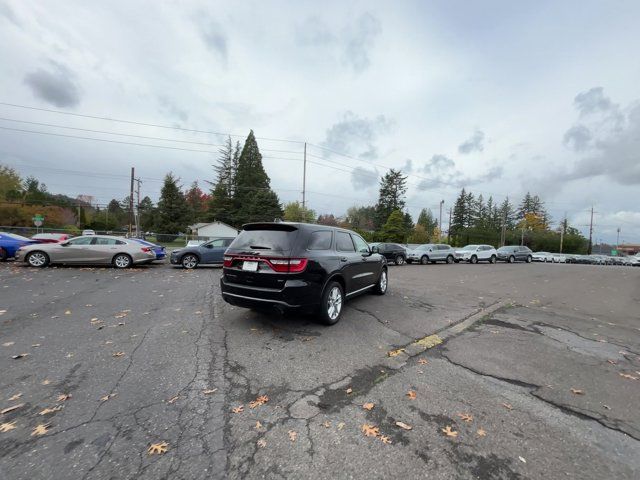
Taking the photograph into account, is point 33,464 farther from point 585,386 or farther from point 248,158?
point 248,158

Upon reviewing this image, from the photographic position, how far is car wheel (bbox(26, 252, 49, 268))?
40.6 ft

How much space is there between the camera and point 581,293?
11.0 meters

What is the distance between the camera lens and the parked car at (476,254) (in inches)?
1109

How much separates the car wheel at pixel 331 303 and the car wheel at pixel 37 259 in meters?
13.1

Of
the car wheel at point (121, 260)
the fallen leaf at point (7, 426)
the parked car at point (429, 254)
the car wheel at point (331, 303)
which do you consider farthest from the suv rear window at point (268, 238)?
the parked car at point (429, 254)

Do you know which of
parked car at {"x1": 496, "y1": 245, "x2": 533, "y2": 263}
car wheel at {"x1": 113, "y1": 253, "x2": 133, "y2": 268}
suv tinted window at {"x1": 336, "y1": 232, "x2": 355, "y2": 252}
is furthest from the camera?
parked car at {"x1": 496, "y1": 245, "x2": 533, "y2": 263}

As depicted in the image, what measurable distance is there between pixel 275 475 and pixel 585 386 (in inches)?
146

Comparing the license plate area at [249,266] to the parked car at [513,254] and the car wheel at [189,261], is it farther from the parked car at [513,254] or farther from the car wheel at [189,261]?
the parked car at [513,254]

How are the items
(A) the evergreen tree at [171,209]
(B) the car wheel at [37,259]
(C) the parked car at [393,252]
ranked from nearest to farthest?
(B) the car wheel at [37,259], (C) the parked car at [393,252], (A) the evergreen tree at [171,209]

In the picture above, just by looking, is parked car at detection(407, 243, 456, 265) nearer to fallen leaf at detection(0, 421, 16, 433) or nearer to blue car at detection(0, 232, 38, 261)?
blue car at detection(0, 232, 38, 261)

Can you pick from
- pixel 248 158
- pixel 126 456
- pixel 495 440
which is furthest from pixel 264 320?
pixel 248 158

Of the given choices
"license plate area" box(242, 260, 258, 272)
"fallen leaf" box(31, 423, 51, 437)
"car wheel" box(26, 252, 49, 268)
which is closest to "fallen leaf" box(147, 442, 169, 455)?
"fallen leaf" box(31, 423, 51, 437)

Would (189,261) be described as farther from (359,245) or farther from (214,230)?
(214,230)

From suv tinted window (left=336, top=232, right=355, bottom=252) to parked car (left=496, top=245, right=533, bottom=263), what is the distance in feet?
100
